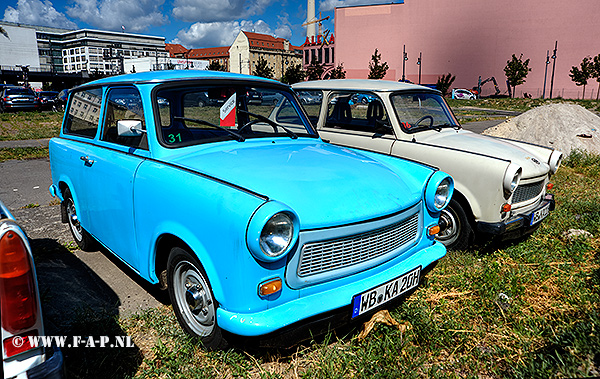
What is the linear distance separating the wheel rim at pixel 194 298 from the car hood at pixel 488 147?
3.14 meters

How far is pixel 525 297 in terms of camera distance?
336 centimetres

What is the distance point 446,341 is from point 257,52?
114820 mm

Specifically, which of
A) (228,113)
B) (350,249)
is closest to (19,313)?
(350,249)

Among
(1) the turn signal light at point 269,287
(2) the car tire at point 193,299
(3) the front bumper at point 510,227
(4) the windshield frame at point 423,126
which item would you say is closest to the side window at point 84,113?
(2) the car tire at point 193,299

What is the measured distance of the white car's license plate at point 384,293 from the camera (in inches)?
93.9

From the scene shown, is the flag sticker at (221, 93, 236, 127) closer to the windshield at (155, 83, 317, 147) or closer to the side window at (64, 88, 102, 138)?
the windshield at (155, 83, 317, 147)

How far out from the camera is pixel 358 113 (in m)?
5.48

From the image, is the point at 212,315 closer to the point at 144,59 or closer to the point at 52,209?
the point at 52,209

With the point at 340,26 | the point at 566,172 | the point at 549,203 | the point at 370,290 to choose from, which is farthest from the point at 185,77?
the point at 340,26

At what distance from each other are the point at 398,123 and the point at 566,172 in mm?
4818

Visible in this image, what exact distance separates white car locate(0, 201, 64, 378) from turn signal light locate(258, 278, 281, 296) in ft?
2.94

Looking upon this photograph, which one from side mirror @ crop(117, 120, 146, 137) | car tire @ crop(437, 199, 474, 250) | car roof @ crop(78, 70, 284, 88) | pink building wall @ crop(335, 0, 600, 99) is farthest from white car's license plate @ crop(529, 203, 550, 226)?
pink building wall @ crop(335, 0, 600, 99)

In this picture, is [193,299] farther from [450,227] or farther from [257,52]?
[257,52]

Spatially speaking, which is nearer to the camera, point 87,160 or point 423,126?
point 87,160
